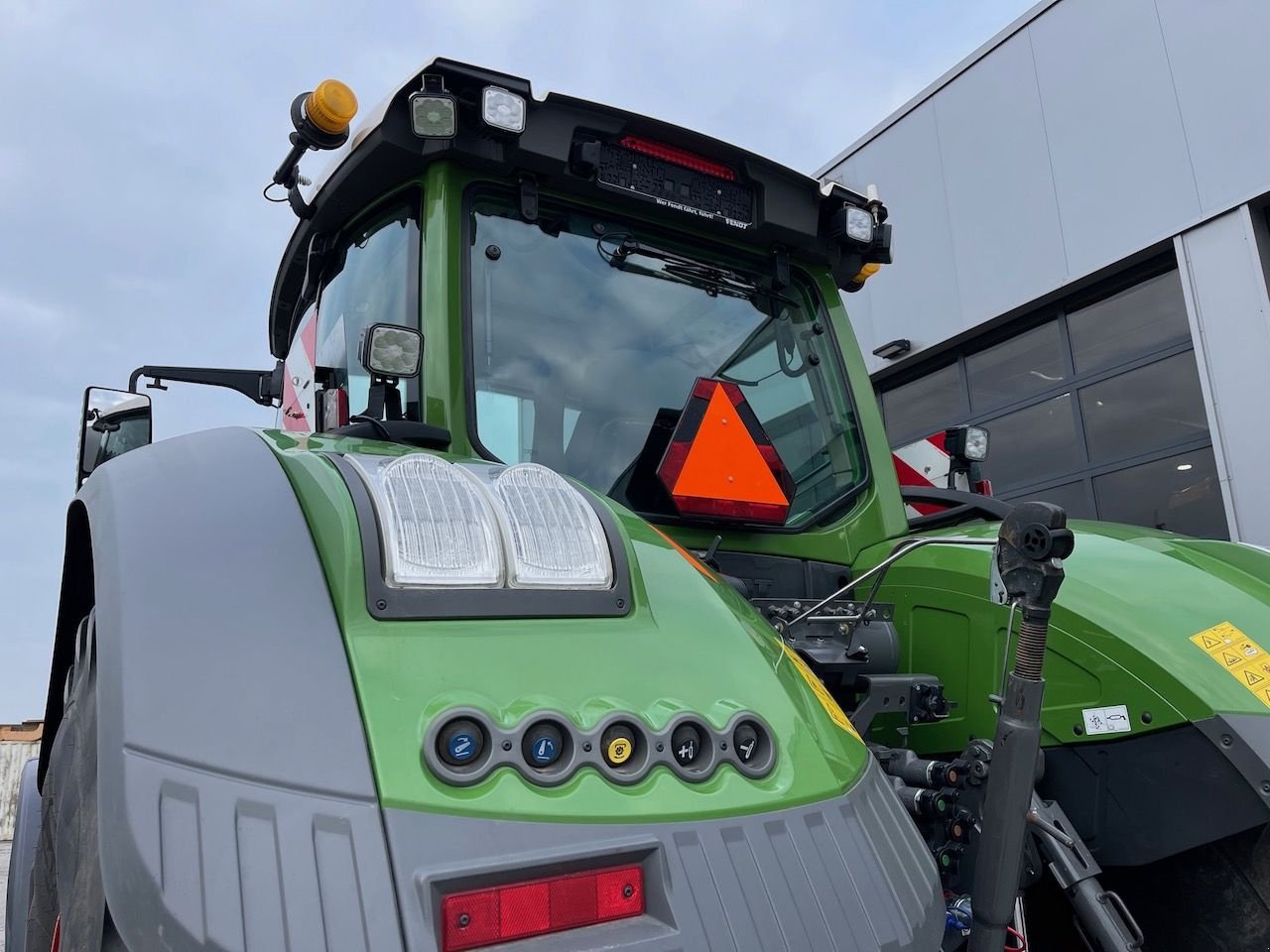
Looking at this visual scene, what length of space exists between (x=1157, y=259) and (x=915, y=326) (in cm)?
262

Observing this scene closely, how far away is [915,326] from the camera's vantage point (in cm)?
1041

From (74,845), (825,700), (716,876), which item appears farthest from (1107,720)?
(74,845)

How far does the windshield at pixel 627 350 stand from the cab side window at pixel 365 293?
162mm

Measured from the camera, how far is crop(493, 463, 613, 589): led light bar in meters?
1.20

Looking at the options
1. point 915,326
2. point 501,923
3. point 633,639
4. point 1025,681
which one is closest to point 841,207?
point 1025,681

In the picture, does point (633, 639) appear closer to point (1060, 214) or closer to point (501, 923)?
point (501, 923)

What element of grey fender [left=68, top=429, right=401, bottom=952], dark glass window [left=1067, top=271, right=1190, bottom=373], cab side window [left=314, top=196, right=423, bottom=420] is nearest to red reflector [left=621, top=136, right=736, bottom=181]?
cab side window [left=314, top=196, right=423, bottom=420]

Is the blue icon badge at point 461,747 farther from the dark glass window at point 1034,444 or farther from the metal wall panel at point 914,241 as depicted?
the metal wall panel at point 914,241

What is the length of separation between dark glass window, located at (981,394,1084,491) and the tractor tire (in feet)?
29.6

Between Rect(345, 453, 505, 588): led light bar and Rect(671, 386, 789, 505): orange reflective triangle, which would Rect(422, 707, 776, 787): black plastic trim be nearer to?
Rect(345, 453, 505, 588): led light bar

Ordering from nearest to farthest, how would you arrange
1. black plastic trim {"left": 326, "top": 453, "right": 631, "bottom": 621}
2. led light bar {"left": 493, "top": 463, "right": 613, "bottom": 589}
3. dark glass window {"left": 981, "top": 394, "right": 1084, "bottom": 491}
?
black plastic trim {"left": 326, "top": 453, "right": 631, "bottom": 621} < led light bar {"left": 493, "top": 463, "right": 613, "bottom": 589} < dark glass window {"left": 981, "top": 394, "right": 1084, "bottom": 491}

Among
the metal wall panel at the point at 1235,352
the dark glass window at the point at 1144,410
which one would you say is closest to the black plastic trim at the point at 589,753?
the metal wall panel at the point at 1235,352

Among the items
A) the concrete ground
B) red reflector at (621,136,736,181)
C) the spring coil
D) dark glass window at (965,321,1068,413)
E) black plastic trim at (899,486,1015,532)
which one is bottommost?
the concrete ground

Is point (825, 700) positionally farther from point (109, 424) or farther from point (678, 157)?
point (109, 424)
